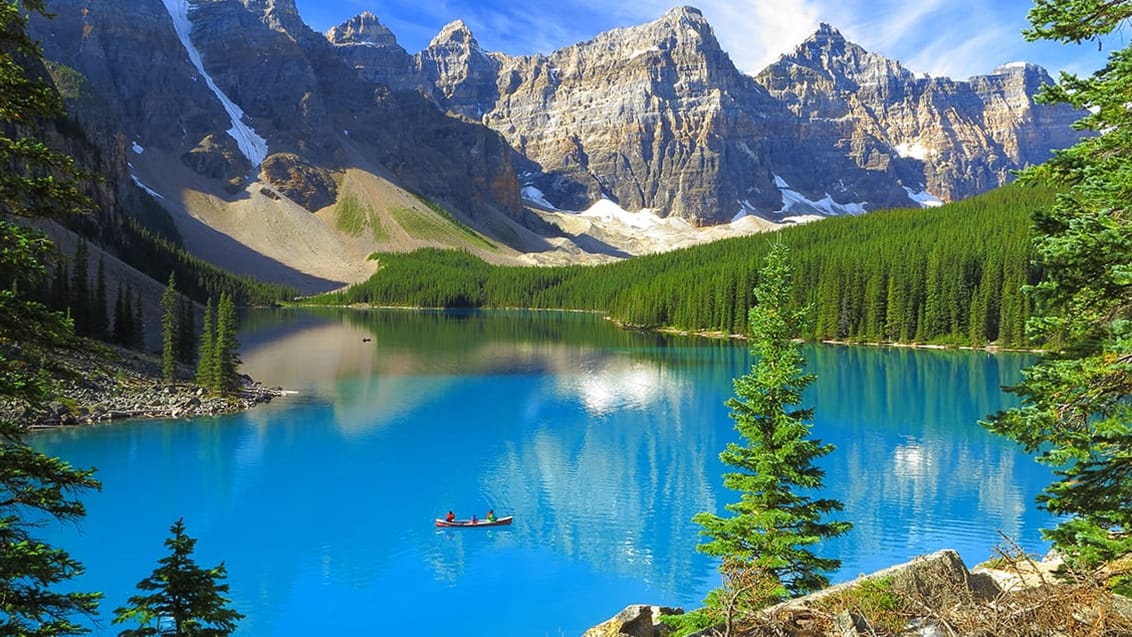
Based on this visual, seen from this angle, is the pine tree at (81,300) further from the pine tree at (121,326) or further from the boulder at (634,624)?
the boulder at (634,624)

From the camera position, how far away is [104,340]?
60781 mm

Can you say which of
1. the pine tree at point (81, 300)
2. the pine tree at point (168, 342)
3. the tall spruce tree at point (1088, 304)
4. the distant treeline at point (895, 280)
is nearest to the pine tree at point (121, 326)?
the pine tree at point (81, 300)

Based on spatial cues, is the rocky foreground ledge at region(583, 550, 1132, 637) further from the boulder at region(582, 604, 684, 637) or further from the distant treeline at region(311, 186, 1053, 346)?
the distant treeline at region(311, 186, 1053, 346)

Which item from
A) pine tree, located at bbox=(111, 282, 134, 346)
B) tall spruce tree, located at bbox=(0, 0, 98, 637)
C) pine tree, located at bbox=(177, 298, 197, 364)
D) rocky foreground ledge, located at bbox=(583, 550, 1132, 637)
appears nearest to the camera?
rocky foreground ledge, located at bbox=(583, 550, 1132, 637)

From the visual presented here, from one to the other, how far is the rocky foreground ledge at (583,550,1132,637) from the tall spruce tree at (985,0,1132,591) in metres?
1.79

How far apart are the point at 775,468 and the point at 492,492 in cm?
2146

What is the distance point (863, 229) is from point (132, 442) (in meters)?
132

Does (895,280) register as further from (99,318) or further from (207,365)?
(99,318)

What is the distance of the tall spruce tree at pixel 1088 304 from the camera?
9328 millimetres

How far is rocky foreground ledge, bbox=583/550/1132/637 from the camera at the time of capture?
656 centimetres

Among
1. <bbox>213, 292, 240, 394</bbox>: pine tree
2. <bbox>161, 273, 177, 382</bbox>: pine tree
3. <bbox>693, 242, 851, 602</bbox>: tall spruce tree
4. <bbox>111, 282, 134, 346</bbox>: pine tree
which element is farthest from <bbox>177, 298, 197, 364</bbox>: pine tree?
<bbox>693, 242, 851, 602</bbox>: tall spruce tree

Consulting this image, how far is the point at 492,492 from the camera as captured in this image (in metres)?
34.8

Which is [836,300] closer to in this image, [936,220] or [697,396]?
[936,220]

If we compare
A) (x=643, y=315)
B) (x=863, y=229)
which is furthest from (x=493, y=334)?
(x=863, y=229)
